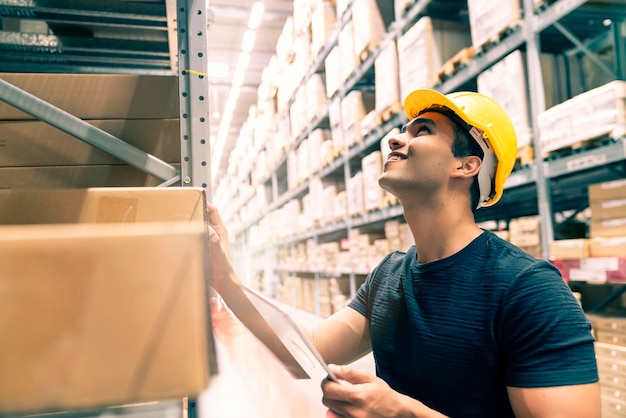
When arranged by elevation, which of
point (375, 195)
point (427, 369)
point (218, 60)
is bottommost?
point (427, 369)

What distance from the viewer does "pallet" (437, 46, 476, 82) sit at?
350 centimetres

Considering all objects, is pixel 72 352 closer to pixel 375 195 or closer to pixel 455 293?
pixel 455 293

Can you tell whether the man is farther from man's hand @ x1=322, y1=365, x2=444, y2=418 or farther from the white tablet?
the white tablet

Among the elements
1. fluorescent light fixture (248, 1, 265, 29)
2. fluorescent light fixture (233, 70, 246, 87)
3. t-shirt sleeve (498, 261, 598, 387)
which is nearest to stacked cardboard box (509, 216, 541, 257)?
t-shirt sleeve (498, 261, 598, 387)

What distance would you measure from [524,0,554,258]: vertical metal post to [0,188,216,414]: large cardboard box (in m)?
2.82

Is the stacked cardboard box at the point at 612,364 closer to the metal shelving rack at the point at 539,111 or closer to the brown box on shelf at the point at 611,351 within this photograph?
the brown box on shelf at the point at 611,351

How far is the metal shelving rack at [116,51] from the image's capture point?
64.6 inches

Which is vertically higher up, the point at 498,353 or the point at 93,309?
the point at 93,309

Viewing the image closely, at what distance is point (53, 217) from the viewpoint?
1218 mm

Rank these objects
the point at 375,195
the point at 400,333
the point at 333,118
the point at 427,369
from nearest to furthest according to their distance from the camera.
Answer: the point at 427,369
the point at 400,333
the point at 375,195
the point at 333,118

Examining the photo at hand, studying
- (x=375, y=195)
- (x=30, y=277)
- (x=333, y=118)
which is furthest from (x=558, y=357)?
(x=333, y=118)

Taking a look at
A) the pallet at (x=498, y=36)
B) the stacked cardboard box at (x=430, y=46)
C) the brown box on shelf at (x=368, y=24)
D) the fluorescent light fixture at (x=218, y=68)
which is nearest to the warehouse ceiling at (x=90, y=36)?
the pallet at (x=498, y=36)

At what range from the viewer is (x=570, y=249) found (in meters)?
2.79

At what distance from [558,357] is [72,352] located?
1.22m
